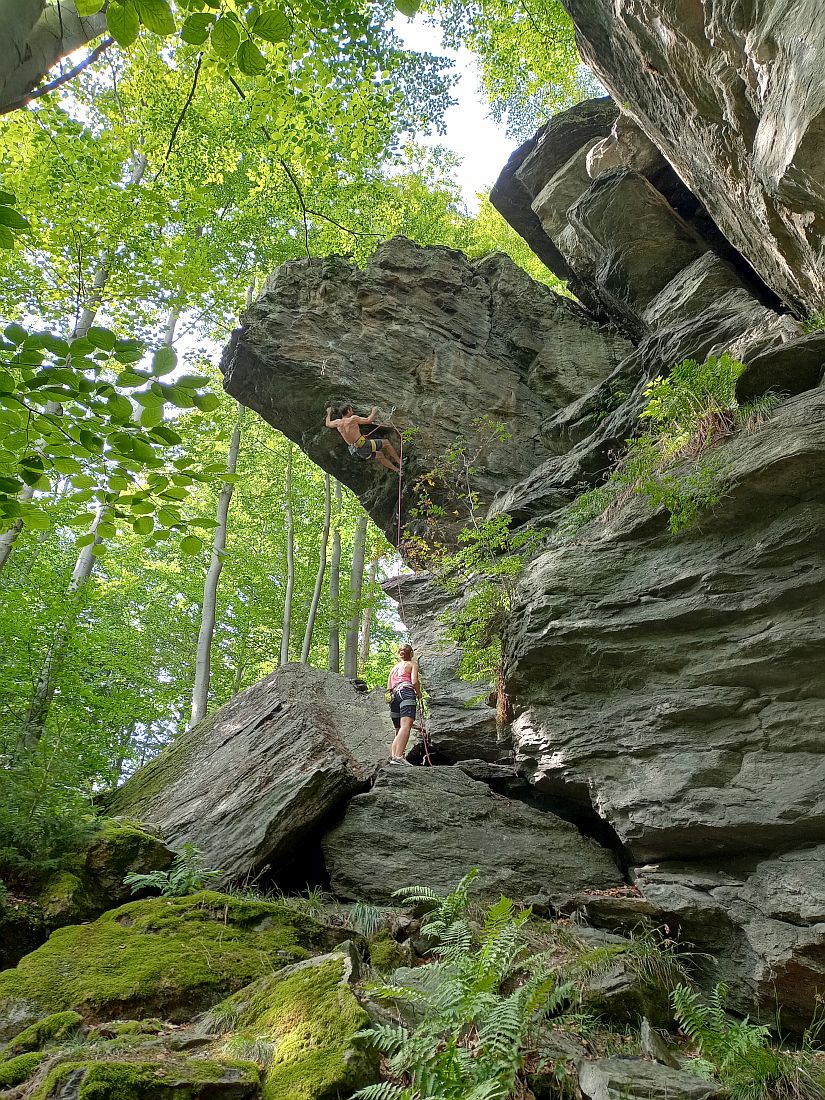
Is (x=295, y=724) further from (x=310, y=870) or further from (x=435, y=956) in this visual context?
(x=435, y=956)

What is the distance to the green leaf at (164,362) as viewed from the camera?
107 inches

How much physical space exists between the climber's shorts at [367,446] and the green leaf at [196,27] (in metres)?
9.44

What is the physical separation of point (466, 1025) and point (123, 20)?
191 inches

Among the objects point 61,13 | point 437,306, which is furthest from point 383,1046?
point 437,306

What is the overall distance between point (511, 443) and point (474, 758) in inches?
266

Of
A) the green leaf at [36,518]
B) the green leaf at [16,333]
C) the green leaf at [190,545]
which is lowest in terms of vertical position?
the green leaf at [190,545]

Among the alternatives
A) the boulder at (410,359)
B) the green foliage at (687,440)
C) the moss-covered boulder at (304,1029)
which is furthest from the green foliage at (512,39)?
the moss-covered boulder at (304,1029)

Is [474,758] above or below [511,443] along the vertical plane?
below

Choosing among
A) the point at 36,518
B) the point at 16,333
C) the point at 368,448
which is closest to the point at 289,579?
the point at 368,448

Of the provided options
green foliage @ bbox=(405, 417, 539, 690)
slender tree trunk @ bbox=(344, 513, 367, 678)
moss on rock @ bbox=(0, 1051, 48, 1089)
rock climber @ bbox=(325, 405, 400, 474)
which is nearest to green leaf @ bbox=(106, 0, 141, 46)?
moss on rock @ bbox=(0, 1051, 48, 1089)

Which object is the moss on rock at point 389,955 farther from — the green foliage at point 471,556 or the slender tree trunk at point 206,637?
the slender tree trunk at point 206,637

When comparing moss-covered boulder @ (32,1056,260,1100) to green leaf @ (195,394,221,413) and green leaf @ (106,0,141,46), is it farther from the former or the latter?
green leaf @ (106,0,141,46)

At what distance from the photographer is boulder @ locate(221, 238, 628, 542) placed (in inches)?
505

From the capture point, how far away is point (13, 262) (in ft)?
42.5
